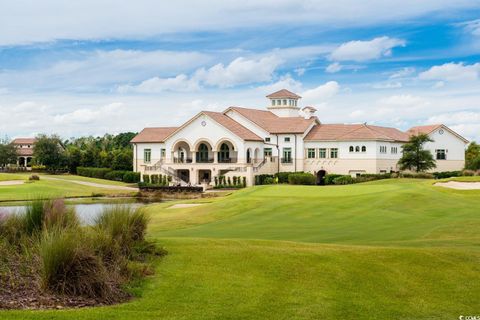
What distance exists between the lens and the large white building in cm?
6241

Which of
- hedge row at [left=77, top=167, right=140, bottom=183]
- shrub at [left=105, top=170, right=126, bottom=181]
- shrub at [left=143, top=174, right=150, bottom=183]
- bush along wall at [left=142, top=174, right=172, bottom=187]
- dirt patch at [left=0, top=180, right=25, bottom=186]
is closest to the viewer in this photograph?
dirt patch at [left=0, top=180, right=25, bottom=186]

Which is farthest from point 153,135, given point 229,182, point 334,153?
point 334,153

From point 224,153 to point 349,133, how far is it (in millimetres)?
12742

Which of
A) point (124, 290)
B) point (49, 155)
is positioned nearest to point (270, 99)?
point (49, 155)

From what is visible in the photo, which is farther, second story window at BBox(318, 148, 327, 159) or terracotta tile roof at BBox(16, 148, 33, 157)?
terracotta tile roof at BBox(16, 148, 33, 157)

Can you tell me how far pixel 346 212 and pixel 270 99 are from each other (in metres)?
47.1

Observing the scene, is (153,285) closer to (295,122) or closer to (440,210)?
(440,210)

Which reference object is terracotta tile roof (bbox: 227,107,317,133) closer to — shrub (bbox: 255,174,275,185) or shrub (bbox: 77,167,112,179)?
shrub (bbox: 255,174,275,185)

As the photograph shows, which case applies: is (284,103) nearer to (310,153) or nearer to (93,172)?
(310,153)

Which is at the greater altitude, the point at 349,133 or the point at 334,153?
the point at 349,133

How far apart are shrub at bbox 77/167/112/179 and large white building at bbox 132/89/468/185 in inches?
283

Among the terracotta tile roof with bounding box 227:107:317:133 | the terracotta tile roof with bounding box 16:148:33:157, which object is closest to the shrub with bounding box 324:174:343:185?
the terracotta tile roof with bounding box 227:107:317:133

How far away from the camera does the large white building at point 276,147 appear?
62406mm

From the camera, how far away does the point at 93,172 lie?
76.2 meters
